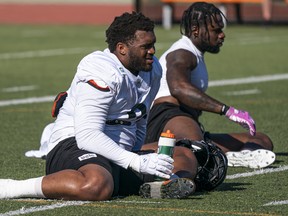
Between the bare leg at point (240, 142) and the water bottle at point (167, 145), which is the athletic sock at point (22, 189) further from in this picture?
the bare leg at point (240, 142)

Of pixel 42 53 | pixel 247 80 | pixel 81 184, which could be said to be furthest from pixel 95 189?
pixel 42 53

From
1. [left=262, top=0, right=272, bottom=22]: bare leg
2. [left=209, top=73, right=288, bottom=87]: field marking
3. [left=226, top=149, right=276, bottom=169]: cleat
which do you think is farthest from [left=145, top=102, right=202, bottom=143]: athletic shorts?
[left=262, top=0, right=272, bottom=22]: bare leg

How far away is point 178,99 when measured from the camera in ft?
29.5

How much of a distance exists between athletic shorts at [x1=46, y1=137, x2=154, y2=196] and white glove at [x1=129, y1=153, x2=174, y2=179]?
24 cm

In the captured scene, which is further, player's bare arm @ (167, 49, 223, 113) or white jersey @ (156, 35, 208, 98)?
white jersey @ (156, 35, 208, 98)

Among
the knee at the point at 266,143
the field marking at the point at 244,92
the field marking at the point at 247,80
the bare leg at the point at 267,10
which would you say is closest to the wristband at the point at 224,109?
the knee at the point at 266,143

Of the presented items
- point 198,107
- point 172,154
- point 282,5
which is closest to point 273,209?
point 172,154

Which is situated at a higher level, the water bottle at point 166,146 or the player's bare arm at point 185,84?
the water bottle at point 166,146

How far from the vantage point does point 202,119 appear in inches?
479

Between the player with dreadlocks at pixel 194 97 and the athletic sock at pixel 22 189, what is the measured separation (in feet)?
5.95

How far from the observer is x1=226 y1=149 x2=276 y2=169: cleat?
868 centimetres

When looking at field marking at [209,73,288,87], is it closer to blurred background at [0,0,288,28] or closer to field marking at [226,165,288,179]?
field marking at [226,165,288,179]

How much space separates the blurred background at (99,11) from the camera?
99.5ft

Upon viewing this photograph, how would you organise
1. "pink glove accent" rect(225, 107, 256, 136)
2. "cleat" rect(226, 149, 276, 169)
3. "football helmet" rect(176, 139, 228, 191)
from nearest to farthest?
"football helmet" rect(176, 139, 228, 191) < "pink glove accent" rect(225, 107, 256, 136) < "cleat" rect(226, 149, 276, 169)
